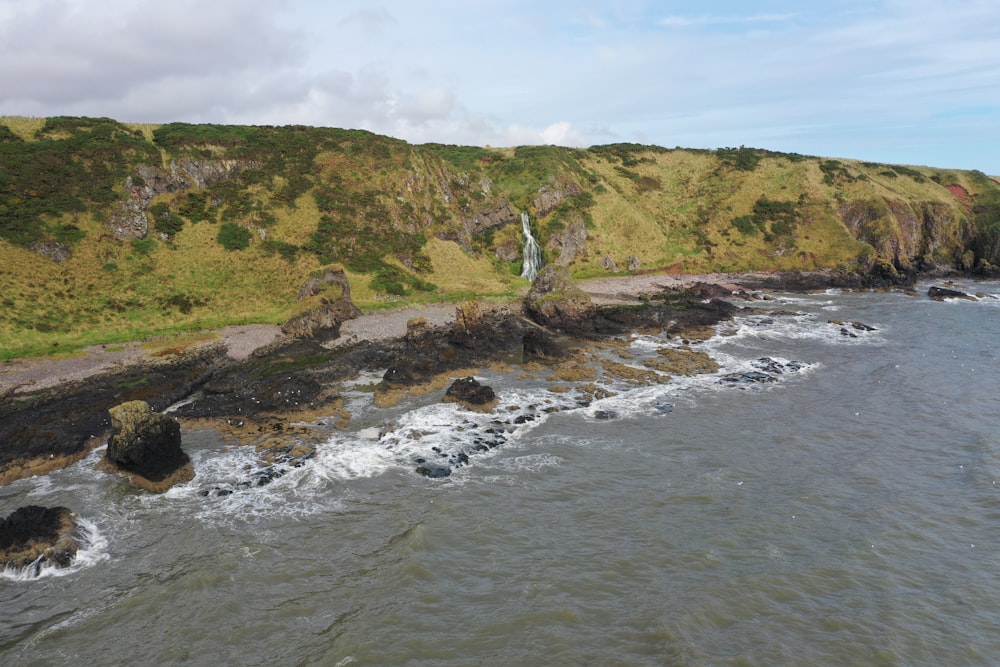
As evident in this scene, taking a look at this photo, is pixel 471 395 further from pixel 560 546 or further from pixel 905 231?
pixel 905 231

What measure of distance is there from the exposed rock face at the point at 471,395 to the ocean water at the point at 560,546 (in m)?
0.72

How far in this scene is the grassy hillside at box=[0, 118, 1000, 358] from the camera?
45.1 meters

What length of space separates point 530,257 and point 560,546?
56.6 meters

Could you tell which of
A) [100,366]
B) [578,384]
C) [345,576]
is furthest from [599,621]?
[100,366]

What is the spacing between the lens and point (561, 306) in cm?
4691

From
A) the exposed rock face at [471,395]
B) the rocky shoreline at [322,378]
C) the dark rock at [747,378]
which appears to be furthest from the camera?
the dark rock at [747,378]

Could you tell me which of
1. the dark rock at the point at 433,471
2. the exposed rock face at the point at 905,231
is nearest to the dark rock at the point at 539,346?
the dark rock at the point at 433,471

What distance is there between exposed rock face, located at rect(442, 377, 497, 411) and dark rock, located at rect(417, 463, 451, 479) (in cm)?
655

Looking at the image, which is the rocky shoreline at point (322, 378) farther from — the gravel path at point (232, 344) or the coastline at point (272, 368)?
the gravel path at point (232, 344)

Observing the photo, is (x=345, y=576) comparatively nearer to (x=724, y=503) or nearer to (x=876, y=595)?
(x=724, y=503)

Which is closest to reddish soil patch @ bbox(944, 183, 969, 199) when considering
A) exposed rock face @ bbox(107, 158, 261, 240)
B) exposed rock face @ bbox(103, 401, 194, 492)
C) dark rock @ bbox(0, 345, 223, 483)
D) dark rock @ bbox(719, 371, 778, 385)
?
dark rock @ bbox(719, 371, 778, 385)

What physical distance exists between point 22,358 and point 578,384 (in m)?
36.9

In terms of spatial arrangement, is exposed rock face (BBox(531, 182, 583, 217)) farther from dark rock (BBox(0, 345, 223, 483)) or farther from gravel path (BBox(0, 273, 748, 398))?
dark rock (BBox(0, 345, 223, 483))

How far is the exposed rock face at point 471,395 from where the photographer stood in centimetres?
→ 2925
